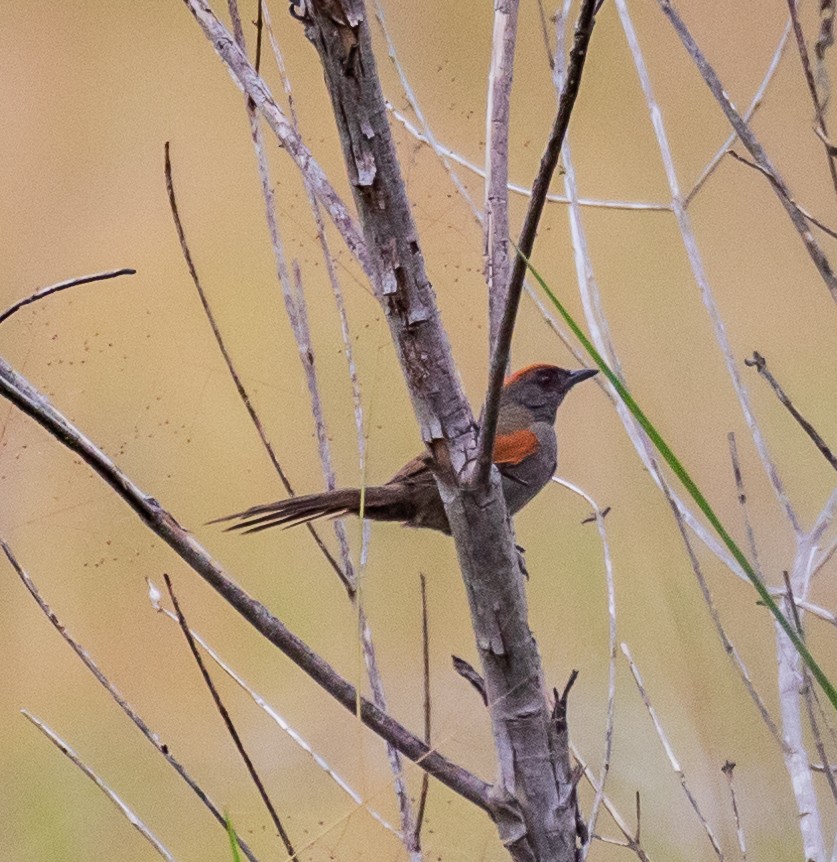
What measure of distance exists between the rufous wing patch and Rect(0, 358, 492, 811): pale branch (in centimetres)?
109

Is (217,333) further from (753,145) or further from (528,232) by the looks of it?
(753,145)

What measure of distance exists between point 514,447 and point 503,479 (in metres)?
0.06

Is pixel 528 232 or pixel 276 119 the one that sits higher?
pixel 276 119

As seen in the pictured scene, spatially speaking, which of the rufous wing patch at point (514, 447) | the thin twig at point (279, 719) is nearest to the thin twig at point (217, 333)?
the thin twig at point (279, 719)

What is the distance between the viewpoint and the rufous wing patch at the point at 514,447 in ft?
6.31

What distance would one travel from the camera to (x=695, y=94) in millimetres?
2334

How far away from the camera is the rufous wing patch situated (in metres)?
1.92

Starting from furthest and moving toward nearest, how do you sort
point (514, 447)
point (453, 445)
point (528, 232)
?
point (514, 447) → point (453, 445) → point (528, 232)

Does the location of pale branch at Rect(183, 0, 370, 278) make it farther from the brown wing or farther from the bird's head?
the bird's head

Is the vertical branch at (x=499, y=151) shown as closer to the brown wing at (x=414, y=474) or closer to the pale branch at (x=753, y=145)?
the pale branch at (x=753, y=145)

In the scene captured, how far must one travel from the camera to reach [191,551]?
0.74 meters

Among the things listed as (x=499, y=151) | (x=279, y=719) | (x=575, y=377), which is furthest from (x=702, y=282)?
(x=575, y=377)

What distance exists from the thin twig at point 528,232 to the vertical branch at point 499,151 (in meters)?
0.23

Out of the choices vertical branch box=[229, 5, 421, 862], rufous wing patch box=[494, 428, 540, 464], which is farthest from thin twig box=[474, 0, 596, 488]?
rufous wing patch box=[494, 428, 540, 464]
